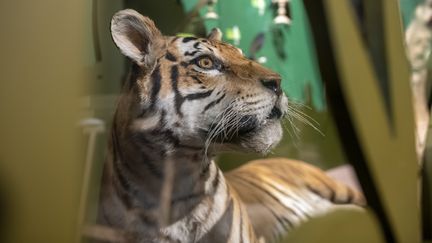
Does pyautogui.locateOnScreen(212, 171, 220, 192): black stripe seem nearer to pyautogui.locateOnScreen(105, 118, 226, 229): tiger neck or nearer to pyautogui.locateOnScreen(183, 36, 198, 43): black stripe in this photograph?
pyautogui.locateOnScreen(105, 118, 226, 229): tiger neck

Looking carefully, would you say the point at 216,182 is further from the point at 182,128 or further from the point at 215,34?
the point at 215,34

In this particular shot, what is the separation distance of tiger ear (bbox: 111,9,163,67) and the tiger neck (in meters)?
0.18

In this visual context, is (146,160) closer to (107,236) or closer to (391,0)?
(107,236)

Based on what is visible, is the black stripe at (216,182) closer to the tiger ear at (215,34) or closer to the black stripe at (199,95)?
the black stripe at (199,95)

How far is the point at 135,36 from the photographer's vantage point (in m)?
1.19

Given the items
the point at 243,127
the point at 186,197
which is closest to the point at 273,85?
the point at 243,127

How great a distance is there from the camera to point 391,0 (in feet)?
4.54

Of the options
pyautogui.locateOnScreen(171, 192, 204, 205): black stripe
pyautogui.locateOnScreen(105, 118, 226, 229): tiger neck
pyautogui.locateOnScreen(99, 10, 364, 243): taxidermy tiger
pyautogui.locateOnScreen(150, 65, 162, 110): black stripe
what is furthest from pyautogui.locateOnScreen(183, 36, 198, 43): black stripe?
pyautogui.locateOnScreen(171, 192, 204, 205): black stripe

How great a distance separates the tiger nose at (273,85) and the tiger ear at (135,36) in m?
0.28

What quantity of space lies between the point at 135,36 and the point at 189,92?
0.63 ft

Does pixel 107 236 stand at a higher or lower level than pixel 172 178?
lower

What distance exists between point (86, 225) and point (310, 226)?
578 mm

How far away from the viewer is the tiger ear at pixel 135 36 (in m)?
1.19

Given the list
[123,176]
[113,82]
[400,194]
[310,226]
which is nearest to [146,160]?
[123,176]
